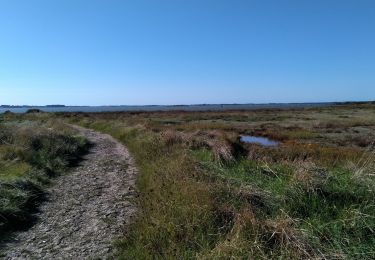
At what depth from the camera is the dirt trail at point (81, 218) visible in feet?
25.1

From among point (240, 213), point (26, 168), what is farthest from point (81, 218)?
point (26, 168)

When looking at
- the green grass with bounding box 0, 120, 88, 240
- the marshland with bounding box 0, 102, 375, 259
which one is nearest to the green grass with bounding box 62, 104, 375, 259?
the marshland with bounding box 0, 102, 375, 259

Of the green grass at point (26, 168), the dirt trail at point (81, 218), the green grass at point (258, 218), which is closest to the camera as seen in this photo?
the green grass at point (258, 218)

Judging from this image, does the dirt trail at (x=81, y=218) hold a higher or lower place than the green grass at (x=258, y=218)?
lower

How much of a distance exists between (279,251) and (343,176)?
4238mm

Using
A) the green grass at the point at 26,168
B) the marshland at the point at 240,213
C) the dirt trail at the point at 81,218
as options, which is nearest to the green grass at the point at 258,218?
the marshland at the point at 240,213

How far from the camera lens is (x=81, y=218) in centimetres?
977

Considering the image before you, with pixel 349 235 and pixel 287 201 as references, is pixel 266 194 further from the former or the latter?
pixel 349 235

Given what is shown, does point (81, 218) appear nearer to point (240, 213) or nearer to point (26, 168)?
point (240, 213)

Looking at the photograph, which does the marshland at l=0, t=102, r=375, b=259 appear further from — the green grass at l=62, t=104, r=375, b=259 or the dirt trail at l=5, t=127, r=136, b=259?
the dirt trail at l=5, t=127, r=136, b=259

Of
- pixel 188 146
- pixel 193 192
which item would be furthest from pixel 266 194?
pixel 188 146

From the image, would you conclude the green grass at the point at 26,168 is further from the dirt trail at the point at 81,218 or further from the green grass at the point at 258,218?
the green grass at the point at 258,218

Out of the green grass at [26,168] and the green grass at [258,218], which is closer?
the green grass at [258,218]

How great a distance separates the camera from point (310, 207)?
25.5 feet
